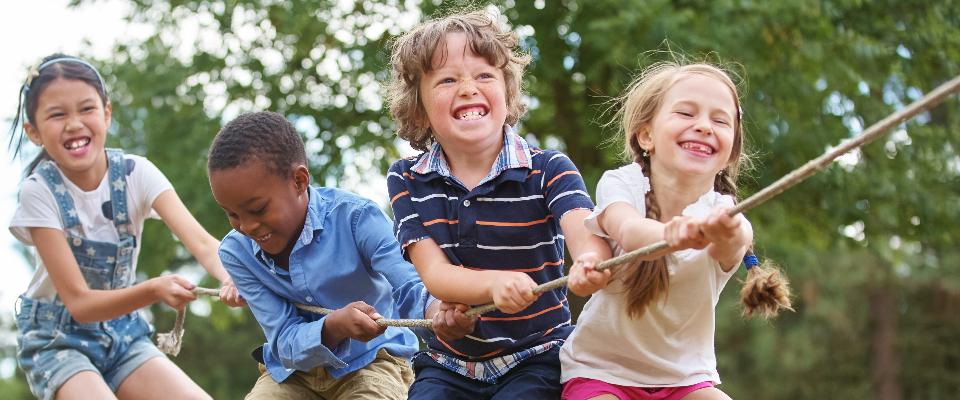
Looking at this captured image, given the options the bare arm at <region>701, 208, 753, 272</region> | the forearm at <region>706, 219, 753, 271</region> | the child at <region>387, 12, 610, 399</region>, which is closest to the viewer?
the bare arm at <region>701, 208, 753, 272</region>

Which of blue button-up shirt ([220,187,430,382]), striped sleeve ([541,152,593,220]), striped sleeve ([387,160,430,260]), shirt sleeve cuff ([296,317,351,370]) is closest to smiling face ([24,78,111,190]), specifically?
blue button-up shirt ([220,187,430,382])

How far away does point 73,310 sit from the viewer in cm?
438

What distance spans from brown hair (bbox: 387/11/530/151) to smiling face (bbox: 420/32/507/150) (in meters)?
0.02

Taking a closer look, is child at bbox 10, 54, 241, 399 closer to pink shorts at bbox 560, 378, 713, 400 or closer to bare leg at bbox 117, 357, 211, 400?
bare leg at bbox 117, 357, 211, 400

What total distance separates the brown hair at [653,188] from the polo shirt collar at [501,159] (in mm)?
303

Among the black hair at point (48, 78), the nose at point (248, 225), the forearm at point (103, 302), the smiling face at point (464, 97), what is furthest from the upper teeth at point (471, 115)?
the black hair at point (48, 78)

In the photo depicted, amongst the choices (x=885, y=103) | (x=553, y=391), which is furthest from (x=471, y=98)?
(x=885, y=103)

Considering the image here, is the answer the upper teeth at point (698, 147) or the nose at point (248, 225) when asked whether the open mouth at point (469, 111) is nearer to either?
the upper teeth at point (698, 147)

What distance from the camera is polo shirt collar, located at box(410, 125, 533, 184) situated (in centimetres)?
338

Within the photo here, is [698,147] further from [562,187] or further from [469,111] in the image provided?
[469,111]

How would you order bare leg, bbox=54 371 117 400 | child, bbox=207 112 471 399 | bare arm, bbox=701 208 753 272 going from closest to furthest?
bare arm, bbox=701 208 753 272 < child, bbox=207 112 471 399 < bare leg, bbox=54 371 117 400

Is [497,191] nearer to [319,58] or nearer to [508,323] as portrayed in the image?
[508,323]

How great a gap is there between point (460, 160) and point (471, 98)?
19cm

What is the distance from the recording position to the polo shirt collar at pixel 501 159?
338 centimetres
